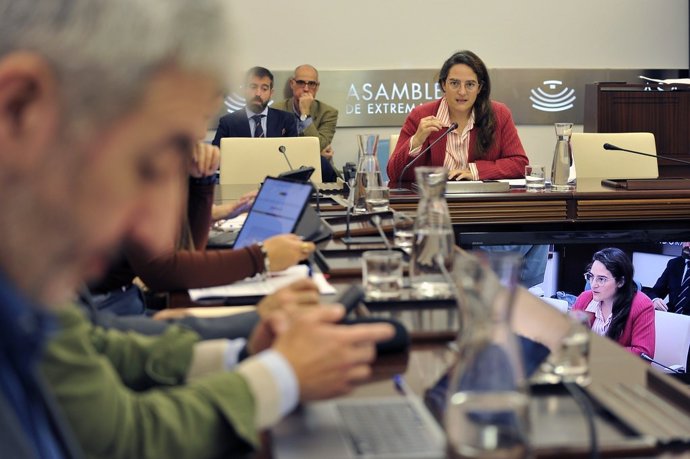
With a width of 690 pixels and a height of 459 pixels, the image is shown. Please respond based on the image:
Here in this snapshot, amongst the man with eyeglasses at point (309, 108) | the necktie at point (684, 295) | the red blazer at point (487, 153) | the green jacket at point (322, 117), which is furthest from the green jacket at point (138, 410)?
the green jacket at point (322, 117)

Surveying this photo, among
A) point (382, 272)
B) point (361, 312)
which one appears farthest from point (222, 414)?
point (382, 272)

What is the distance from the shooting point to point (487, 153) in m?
4.53

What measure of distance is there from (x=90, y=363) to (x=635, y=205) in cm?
302

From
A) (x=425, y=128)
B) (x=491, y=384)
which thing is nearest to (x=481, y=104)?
(x=425, y=128)

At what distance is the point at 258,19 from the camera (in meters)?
6.74

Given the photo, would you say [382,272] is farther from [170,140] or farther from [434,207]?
[170,140]

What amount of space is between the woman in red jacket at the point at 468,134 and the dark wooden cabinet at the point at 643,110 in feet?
2.84

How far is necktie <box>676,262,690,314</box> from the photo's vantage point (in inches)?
140

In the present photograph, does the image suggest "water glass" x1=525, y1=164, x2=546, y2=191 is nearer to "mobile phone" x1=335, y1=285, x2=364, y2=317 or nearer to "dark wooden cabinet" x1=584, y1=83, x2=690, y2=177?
"dark wooden cabinet" x1=584, y1=83, x2=690, y2=177

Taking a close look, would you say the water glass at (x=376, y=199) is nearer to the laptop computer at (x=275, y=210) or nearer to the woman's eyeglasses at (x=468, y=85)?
the laptop computer at (x=275, y=210)

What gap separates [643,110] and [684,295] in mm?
1940

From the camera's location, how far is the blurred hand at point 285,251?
6.63ft

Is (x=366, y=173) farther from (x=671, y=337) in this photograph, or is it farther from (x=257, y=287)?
(x=671, y=337)

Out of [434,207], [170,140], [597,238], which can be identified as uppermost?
[170,140]
